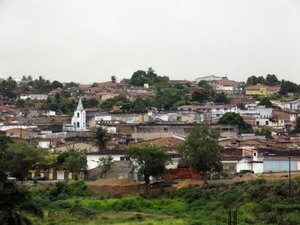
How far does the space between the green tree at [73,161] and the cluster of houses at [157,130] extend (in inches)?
16.6

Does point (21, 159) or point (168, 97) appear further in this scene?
point (168, 97)

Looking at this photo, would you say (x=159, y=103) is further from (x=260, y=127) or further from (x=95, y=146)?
(x=95, y=146)

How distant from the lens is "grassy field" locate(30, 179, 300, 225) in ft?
72.6

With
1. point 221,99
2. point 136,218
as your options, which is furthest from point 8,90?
point 136,218

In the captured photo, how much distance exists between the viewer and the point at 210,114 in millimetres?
51344

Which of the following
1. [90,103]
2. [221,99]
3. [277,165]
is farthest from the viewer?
[90,103]

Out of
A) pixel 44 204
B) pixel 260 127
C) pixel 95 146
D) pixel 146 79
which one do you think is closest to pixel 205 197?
pixel 44 204

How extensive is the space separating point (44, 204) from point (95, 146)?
30.4 ft

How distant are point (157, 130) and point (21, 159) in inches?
477

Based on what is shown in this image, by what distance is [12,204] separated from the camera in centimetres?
1552

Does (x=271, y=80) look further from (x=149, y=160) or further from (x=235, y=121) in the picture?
(x=149, y=160)

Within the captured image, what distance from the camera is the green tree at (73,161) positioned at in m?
Answer: 30.6

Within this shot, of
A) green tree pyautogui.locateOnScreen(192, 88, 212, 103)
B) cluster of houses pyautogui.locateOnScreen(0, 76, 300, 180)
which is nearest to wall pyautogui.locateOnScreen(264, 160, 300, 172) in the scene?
cluster of houses pyautogui.locateOnScreen(0, 76, 300, 180)

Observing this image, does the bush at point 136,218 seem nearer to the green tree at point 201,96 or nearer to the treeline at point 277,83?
the green tree at point 201,96
